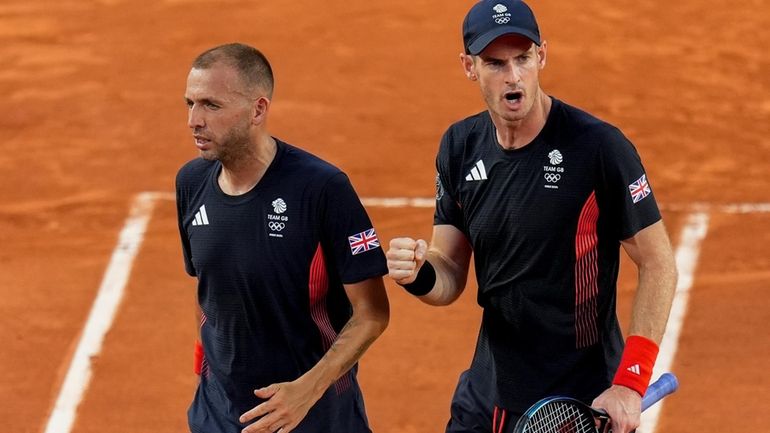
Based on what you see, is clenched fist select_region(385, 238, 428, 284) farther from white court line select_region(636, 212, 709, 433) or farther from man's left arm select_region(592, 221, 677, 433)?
white court line select_region(636, 212, 709, 433)

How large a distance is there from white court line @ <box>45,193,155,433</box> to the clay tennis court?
0.02 metres

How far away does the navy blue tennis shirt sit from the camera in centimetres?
593

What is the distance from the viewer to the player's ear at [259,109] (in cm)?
598

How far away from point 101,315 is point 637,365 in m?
5.10

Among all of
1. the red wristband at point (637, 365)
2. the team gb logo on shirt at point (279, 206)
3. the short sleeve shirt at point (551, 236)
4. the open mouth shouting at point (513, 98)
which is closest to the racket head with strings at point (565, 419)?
the red wristband at point (637, 365)

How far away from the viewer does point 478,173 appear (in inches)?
239

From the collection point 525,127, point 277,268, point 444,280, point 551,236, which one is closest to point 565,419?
point 551,236

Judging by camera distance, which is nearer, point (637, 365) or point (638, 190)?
point (637, 365)

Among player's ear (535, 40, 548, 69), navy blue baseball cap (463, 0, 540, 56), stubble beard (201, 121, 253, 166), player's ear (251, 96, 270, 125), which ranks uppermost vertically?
navy blue baseball cap (463, 0, 540, 56)

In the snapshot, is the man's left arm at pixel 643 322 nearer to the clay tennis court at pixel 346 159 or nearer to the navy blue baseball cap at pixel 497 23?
the navy blue baseball cap at pixel 497 23

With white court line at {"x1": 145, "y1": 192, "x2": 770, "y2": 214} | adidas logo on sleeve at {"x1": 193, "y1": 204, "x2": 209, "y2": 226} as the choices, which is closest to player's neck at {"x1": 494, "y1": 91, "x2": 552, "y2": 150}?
adidas logo on sleeve at {"x1": 193, "y1": 204, "x2": 209, "y2": 226}

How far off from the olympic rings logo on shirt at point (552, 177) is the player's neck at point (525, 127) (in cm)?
17

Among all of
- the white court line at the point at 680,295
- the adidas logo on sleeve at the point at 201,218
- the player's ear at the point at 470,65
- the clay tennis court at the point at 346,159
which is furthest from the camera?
the clay tennis court at the point at 346,159

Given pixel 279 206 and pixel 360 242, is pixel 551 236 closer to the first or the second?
pixel 360 242
